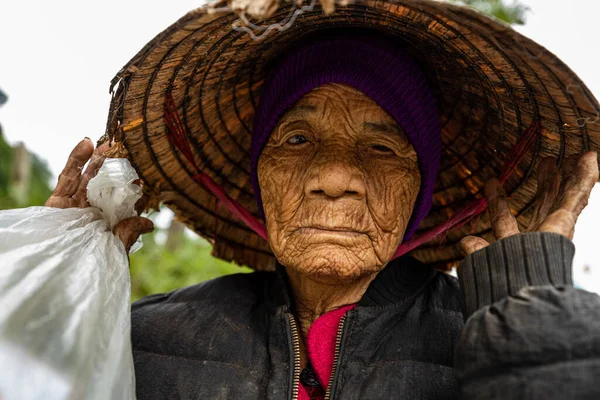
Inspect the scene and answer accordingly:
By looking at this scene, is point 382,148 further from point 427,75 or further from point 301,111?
point 427,75

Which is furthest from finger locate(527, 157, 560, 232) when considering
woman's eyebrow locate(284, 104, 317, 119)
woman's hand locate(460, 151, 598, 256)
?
woman's eyebrow locate(284, 104, 317, 119)

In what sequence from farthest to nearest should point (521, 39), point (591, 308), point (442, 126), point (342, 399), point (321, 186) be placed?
point (442, 126), point (321, 186), point (342, 399), point (521, 39), point (591, 308)

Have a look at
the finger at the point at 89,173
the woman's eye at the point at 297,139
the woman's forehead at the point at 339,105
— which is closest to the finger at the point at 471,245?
the woman's forehead at the point at 339,105

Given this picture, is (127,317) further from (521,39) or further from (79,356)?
(521,39)

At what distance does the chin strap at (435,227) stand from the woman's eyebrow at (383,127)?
40cm

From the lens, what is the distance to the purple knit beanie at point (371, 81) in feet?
6.22

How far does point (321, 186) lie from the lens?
5.89 feet

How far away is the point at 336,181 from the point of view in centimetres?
178

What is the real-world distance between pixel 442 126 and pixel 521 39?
3.01 ft

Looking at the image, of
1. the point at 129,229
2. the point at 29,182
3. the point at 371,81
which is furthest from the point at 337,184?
the point at 29,182

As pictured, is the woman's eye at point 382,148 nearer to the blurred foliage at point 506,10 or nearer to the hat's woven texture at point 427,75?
the hat's woven texture at point 427,75

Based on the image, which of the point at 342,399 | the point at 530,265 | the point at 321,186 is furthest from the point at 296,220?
the point at 530,265

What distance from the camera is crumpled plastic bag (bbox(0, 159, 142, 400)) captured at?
1.35 metres

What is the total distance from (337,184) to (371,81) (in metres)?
0.35
